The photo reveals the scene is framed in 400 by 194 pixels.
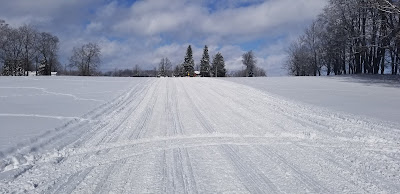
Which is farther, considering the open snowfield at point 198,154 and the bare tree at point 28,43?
the bare tree at point 28,43

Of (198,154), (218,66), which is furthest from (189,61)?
(198,154)

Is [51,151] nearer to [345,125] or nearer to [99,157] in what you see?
[99,157]

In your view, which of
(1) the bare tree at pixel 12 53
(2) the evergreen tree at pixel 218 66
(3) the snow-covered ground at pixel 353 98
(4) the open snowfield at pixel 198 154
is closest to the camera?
(4) the open snowfield at pixel 198 154

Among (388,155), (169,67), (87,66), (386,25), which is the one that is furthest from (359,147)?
(169,67)

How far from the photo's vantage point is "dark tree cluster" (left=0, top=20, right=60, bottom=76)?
63.6m

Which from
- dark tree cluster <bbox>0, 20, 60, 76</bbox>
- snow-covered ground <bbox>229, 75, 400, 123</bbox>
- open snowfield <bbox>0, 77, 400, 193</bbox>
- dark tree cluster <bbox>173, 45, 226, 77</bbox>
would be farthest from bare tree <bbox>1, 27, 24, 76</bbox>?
open snowfield <bbox>0, 77, 400, 193</bbox>

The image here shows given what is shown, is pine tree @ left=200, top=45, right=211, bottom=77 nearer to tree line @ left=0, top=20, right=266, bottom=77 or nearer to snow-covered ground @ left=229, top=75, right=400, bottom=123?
tree line @ left=0, top=20, right=266, bottom=77

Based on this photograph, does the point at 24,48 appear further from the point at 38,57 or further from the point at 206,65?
the point at 206,65

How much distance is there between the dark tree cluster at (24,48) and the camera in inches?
2502

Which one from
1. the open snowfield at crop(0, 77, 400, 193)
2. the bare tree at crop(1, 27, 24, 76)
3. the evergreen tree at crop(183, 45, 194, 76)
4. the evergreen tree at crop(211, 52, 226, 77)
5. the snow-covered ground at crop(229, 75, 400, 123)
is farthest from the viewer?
the evergreen tree at crop(183, 45, 194, 76)

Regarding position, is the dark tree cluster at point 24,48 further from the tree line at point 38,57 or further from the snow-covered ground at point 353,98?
the snow-covered ground at point 353,98

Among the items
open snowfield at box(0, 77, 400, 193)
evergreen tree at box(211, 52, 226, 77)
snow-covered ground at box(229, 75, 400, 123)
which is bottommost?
open snowfield at box(0, 77, 400, 193)

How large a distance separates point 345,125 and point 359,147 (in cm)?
210

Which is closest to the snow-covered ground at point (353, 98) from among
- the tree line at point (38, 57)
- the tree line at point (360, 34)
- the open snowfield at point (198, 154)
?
the open snowfield at point (198, 154)
